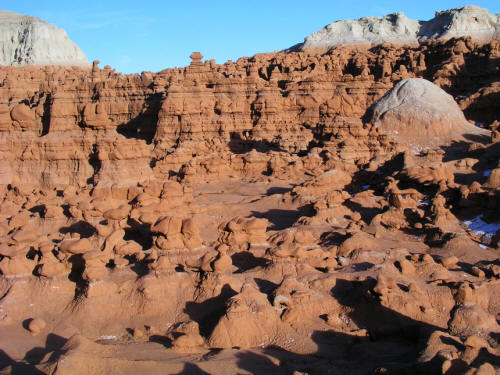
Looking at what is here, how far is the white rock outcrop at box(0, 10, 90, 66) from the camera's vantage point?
205ft

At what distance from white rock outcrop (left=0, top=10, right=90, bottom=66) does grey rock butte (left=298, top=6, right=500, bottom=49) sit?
1262 inches

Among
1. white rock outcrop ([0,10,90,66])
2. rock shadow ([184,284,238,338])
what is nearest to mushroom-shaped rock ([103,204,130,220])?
rock shadow ([184,284,238,338])

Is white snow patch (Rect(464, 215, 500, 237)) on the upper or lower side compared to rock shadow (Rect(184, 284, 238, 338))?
upper

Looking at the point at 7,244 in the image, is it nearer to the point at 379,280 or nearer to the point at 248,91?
the point at 379,280

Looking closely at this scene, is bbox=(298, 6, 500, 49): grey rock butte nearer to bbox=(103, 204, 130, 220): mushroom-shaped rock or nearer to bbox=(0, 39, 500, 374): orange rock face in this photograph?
bbox=(0, 39, 500, 374): orange rock face

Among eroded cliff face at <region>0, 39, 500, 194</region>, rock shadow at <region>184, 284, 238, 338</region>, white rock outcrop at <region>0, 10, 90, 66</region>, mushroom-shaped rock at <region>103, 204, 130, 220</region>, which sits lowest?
rock shadow at <region>184, 284, 238, 338</region>

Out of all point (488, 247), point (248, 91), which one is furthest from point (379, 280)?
point (248, 91)

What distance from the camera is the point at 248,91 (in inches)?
1091

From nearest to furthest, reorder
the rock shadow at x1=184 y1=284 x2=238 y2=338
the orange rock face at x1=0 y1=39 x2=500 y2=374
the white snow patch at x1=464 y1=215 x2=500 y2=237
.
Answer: the orange rock face at x1=0 y1=39 x2=500 y2=374 → the rock shadow at x1=184 y1=284 x2=238 y2=338 → the white snow patch at x1=464 y1=215 x2=500 y2=237

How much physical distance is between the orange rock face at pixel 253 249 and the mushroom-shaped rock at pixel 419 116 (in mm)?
96

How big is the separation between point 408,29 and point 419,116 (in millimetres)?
38385

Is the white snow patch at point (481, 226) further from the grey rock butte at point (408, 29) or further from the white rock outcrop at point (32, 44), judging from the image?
the white rock outcrop at point (32, 44)

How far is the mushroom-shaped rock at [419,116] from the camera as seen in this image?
67.8 feet

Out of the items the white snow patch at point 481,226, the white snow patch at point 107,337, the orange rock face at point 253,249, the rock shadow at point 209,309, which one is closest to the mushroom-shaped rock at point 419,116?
the orange rock face at point 253,249
